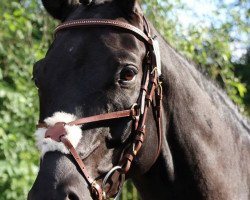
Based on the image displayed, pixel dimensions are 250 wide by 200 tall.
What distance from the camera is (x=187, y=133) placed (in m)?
3.17

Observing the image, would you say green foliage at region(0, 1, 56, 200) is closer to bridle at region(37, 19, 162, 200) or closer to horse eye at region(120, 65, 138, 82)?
bridle at region(37, 19, 162, 200)

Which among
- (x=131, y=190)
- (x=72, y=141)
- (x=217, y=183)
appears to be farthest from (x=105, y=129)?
(x=131, y=190)

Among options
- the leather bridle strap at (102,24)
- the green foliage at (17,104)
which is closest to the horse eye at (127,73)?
the leather bridle strap at (102,24)

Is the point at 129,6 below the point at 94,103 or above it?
above

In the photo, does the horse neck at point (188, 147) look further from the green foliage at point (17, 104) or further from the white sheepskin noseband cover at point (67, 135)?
the green foliage at point (17, 104)

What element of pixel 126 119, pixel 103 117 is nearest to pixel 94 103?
pixel 103 117

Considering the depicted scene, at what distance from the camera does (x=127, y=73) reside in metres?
2.79

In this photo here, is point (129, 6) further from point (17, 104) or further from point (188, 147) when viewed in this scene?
point (17, 104)

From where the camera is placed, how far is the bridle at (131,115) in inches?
103

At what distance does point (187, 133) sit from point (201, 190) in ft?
1.04

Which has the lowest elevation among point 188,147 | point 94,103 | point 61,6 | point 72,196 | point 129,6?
point 188,147

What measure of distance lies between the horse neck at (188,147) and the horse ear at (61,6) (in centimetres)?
51

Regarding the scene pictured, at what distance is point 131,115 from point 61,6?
2.64 feet

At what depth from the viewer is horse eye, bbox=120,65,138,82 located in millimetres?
2770
